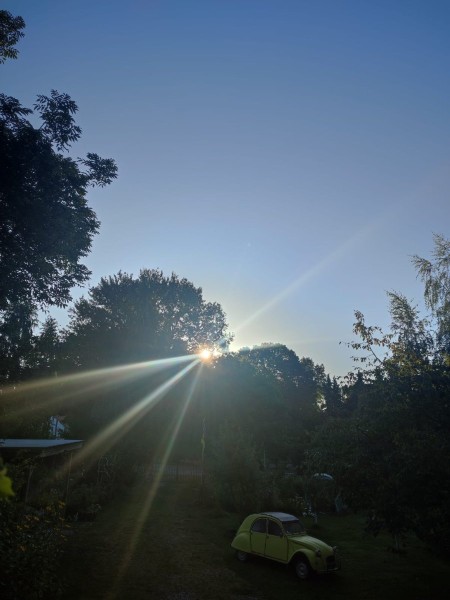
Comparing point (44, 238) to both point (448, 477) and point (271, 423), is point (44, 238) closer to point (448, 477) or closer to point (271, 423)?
point (448, 477)

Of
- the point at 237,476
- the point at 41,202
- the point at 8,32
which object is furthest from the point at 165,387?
the point at 8,32

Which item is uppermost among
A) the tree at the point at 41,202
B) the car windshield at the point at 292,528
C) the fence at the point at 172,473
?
the tree at the point at 41,202

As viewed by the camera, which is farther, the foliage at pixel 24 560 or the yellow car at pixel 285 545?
the yellow car at pixel 285 545

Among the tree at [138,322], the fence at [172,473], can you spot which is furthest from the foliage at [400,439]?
the tree at [138,322]

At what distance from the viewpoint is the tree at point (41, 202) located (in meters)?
17.2

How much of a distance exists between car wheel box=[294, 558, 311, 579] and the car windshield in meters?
0.85

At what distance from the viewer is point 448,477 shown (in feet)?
29.0

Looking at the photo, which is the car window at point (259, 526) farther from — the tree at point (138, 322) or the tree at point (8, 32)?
the tree at point (138, 322)

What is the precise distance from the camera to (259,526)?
13.7 m

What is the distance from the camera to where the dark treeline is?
966 centimetres

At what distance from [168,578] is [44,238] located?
1473cm

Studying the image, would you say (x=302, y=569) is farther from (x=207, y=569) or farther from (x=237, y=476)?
(x=237, y=476)

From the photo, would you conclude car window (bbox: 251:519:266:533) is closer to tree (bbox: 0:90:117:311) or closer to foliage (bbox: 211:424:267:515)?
foliage (bbox: 211:424:267:515)

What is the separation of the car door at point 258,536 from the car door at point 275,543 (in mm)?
168
